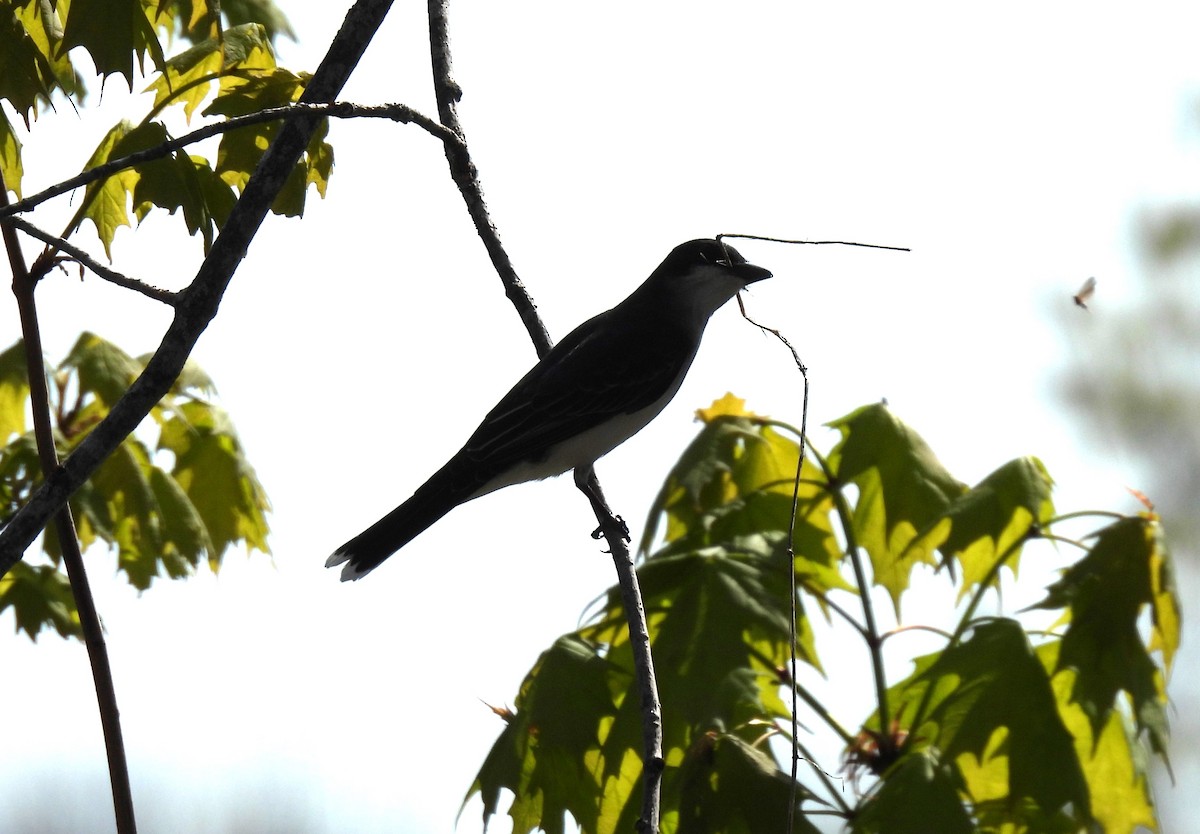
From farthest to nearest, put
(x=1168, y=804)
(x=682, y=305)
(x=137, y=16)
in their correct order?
(x=1168, y=804)
(x=682, y=305)
(x=137, y=16)

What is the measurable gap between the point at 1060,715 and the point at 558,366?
7.67 feet

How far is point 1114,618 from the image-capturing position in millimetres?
4422

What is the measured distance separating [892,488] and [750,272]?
1.21m

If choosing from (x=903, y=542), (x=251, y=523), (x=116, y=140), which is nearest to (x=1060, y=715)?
(x=903, y=542)

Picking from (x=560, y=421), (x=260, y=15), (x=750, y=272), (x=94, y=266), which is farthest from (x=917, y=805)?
(x=260, y=15)

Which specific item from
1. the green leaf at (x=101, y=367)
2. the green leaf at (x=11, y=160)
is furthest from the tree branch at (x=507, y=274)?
the green leaf at (x=101, y=367)

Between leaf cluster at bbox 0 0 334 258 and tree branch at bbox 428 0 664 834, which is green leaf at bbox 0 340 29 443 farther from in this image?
tree branch at bbox 428 0 664 834

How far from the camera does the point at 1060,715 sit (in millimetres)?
4547

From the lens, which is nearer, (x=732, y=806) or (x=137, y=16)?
(x=137, y=16)

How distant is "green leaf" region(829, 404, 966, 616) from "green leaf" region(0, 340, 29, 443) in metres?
3.23

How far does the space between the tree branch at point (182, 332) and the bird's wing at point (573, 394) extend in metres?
2.36

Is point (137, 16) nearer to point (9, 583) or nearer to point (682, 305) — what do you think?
point (9, 583)

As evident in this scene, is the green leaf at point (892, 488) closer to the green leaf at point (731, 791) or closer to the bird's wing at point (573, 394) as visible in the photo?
the bird's wing at point (573, 394)

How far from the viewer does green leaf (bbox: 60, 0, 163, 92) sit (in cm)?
325
